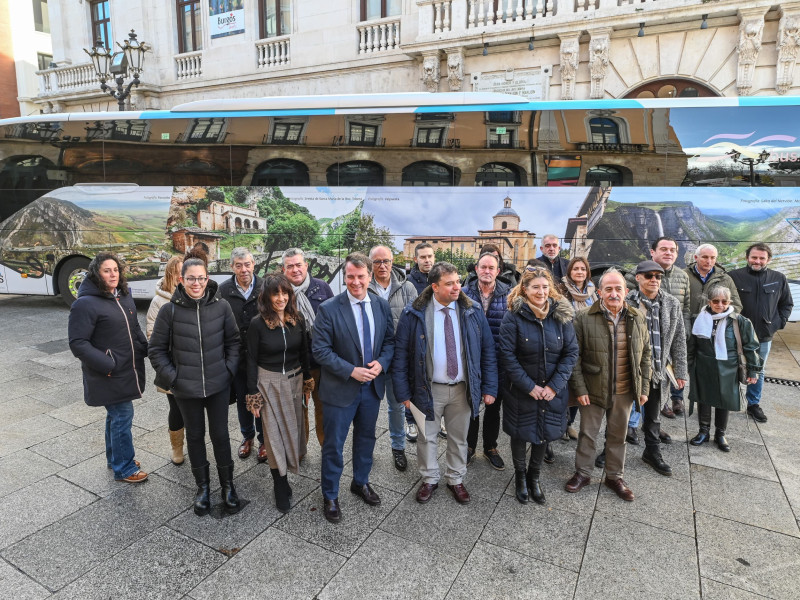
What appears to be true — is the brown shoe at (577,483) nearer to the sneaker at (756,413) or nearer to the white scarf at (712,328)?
the white scarf at (712,328)

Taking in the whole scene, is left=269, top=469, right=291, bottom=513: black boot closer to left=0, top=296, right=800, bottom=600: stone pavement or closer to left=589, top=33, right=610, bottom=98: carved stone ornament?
left=0, top=296, right=800, bottom=600: stone pavement

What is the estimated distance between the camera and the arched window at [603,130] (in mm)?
7121

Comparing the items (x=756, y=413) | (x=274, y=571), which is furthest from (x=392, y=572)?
(x=756, y=413)

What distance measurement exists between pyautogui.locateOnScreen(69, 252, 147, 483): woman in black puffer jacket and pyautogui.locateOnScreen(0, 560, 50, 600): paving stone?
0.98 m

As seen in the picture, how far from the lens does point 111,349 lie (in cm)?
353

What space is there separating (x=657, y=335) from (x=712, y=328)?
0.77 metres

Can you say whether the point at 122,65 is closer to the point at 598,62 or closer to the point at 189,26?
the point at 189,26

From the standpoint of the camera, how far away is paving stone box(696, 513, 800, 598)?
2764 millimetres

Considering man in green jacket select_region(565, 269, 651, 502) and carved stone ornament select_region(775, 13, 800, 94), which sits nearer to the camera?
man in green jacket select_region(565, 269, 651, 502)

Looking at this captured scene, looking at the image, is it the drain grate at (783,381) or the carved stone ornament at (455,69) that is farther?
the carved stone ornament at (455,69)

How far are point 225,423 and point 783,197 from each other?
787 centimetres

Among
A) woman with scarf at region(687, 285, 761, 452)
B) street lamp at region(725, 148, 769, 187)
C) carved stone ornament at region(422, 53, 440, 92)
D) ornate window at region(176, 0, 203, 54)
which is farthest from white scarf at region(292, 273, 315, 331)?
ornate window at region(176, 0, 203, 54)

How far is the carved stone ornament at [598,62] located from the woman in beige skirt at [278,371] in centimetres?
1151

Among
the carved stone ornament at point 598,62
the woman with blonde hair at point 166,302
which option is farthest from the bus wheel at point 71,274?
the carved stone ornament at point 598,62
